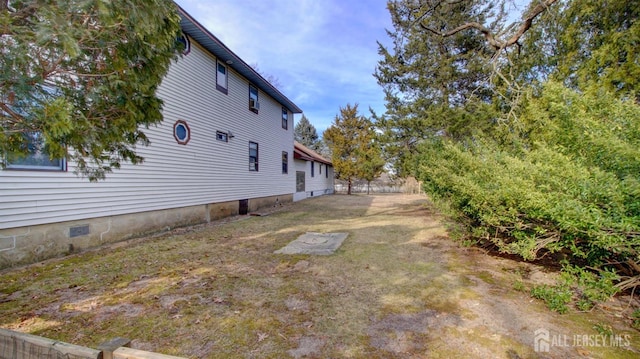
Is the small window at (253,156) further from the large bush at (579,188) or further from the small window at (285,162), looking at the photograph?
the large bush at (579,188)

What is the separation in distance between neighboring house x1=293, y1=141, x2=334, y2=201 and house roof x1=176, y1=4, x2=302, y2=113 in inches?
228

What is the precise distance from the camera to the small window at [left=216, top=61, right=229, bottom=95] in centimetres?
1000

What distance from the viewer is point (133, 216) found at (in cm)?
668

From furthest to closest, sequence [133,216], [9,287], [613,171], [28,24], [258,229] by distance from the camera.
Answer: [258,229] → [133,216] → [9,287] → [613,171] → [28,24]

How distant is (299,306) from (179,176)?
6.41 m

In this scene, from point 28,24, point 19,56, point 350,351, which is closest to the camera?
point 19,56

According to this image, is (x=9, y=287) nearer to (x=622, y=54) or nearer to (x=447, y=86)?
(x=622, y=54)

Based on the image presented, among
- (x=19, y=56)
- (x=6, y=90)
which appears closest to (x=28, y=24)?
(x=19, y=56)

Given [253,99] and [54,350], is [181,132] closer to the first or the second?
[253,99]

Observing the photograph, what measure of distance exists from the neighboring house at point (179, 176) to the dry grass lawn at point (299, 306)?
70 centimetres

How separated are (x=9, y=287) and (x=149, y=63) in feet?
12.5

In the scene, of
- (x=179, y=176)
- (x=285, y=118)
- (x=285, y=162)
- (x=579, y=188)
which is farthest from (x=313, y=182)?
(x=579, y=188)

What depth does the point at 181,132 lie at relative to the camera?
27.1 ft

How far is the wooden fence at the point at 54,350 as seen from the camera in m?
1.24
